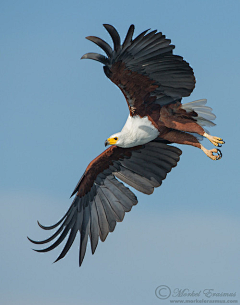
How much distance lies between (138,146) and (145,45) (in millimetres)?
2736

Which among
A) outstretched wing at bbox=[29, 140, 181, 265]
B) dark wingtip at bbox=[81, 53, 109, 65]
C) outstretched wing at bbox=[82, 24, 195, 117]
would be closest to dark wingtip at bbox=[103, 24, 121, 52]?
outstretched wing at bbox=[82, 24, 195, 117]

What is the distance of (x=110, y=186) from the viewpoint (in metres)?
11.7

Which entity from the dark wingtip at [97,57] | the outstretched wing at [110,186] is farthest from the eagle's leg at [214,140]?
the dark wingtip at [97,57]

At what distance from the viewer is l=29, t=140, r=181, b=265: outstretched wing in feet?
37.3

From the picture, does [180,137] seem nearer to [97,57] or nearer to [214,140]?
[214,140]

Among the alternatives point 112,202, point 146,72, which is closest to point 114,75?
point 146,72

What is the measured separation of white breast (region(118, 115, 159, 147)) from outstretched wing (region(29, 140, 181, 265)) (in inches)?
37.9

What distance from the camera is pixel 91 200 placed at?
1174cm

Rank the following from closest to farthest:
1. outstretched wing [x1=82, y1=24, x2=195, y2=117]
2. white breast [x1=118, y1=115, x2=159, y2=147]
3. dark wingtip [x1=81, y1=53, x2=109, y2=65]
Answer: dark wingtip [x1=81, y1=53, x2=109, y2=65] < outstretched wing [x1=82, y1=24, x2=195, y2=117] < white breast [x1=118, y1=115, x2=159, y2=147]

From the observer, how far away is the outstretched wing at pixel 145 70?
Answer: 9.20 meters

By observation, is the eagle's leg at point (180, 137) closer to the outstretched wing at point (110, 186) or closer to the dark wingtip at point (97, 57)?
the outstretched wing at point (110, 186)

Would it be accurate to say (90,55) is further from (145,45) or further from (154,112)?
(154,112)

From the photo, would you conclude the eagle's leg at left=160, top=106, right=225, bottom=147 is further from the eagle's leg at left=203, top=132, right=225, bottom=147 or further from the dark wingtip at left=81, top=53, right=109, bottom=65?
the dark wingtip at left=81, top=53, right=109, bottom=65

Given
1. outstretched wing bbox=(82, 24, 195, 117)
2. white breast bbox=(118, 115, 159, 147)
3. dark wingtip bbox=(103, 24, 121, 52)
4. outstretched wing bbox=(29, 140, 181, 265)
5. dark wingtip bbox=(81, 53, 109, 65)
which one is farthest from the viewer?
outstretched wing bbox=(29, 140, 181, 265)
